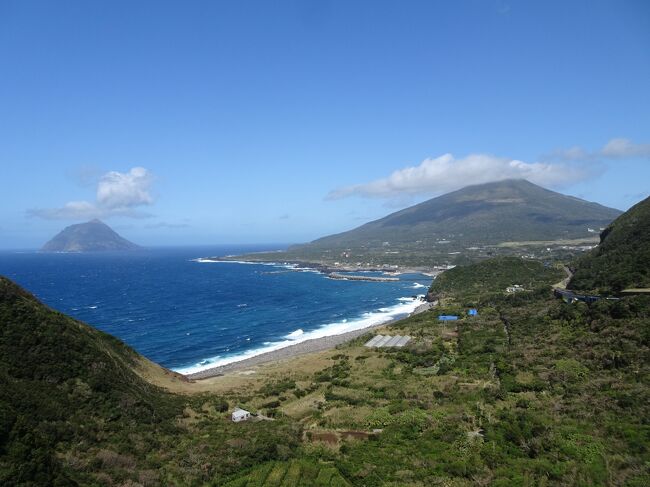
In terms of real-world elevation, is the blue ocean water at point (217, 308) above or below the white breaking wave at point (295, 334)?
above

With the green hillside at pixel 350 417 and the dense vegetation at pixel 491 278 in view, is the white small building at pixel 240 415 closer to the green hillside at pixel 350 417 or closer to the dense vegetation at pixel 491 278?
the green hillside at pixel 350 417

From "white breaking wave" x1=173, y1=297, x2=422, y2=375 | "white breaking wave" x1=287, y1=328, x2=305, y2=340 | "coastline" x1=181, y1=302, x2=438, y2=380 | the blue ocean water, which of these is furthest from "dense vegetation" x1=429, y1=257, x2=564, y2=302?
"white breaking wave" x1=287, y1=328, x2=305, y2=340

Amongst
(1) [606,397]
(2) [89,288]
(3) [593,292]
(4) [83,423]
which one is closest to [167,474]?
(4) [83,423]

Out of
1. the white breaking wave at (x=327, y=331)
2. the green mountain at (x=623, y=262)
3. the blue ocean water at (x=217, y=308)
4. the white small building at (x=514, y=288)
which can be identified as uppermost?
the green mountain at (x=623, y=262)

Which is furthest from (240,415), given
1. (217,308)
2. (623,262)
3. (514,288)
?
(514,288)

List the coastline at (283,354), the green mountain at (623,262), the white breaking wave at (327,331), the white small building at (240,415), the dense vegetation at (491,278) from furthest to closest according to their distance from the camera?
1. the dense vegetation at (491,278)
2. the white breaking wave at (327,331)
3. the green mountain at (623,262)
4. the coastline at (283,354)
5. the white small building at (240,415)

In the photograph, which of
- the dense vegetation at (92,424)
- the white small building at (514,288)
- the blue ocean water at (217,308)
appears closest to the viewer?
the dense vegetation at (92,424)

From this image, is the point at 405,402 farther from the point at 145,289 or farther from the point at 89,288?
the point at 89,288

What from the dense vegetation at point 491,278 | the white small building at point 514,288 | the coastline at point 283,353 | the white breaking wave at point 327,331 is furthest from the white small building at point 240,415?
the white small building at point 514,288
